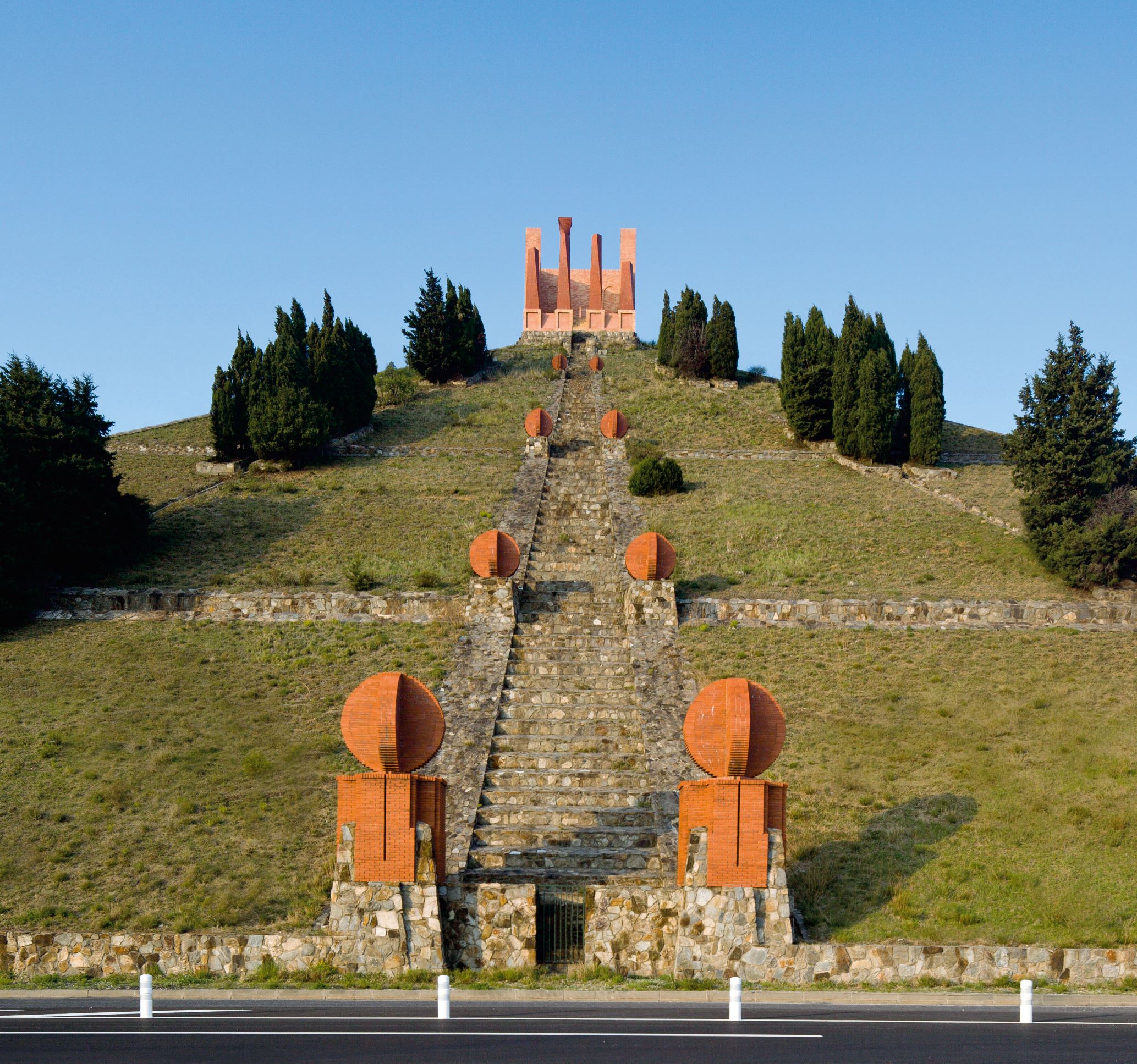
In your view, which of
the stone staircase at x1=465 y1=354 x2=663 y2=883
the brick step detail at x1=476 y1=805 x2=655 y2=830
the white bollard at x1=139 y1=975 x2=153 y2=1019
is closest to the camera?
the white bollard at x1=139 y1=975 x2=153 y2=1019

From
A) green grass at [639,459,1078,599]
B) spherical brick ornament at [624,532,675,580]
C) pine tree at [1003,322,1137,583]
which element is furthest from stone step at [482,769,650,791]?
pine tree at [1003,322,1137,583]

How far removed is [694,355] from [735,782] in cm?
4699

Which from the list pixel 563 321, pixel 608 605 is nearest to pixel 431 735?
pixel 608 605

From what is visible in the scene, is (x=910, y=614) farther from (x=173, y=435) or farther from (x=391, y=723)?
(x=173, y=435)

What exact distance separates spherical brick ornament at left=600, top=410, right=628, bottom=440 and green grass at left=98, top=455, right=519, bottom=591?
140 inches

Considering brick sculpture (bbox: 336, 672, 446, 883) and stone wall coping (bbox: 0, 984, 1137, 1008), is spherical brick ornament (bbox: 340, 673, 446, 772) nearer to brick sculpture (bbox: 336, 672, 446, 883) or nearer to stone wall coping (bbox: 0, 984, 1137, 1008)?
brick sculpture (bbox: 336, 672, 446, 883)

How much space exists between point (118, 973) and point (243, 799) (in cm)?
511

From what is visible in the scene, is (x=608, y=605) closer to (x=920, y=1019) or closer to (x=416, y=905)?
(x=416, y=905)

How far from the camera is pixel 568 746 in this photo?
2127 centimetres

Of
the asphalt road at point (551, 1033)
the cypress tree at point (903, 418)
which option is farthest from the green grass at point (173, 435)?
the asphalt road at point (551, 1033)

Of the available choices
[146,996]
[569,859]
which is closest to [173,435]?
[569,859]

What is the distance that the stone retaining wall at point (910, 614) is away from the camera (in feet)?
91.3

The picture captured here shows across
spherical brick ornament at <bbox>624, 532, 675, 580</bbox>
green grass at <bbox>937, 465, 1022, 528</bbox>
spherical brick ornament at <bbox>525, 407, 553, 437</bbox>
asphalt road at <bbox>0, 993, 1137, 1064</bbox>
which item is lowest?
asphalt road at <bbox>0, 993, 1137, 1064</bbox>

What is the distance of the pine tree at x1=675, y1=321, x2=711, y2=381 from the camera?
60.7 m
